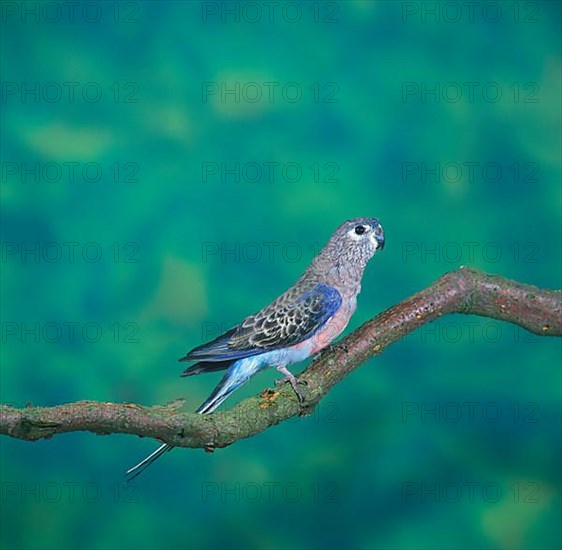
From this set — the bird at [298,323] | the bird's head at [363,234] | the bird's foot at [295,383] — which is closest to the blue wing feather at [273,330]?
the bird at [298,323]

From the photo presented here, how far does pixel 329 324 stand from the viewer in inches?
130

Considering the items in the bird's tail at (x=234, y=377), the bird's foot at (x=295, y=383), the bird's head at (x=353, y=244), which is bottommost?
the bird's foot at (x=295, y=383)

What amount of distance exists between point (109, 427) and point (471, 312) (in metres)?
1.58

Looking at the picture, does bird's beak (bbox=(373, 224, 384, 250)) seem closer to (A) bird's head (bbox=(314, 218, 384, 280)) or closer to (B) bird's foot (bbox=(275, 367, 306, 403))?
(A) bird's head (bbox=(314, 218, 384, 280))

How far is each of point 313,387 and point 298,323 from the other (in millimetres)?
239

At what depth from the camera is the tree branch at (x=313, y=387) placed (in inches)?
102

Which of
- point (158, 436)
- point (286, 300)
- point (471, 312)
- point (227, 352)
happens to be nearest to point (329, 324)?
point (286, 300)

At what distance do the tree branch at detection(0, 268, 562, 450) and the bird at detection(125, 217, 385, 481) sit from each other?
0.10 m

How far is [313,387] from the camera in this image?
3197mm

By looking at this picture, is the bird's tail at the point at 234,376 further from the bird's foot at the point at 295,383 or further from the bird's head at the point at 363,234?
the bird's head at the point at 363,234

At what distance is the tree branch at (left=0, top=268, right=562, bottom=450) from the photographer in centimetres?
258

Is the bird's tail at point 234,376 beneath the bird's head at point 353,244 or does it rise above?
beneath

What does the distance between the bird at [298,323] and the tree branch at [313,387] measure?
0.32 feet

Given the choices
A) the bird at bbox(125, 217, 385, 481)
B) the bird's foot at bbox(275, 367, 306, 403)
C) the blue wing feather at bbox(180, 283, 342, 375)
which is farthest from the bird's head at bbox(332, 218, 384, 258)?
the bird's foot at bbox(275, 367, 306, 403)
